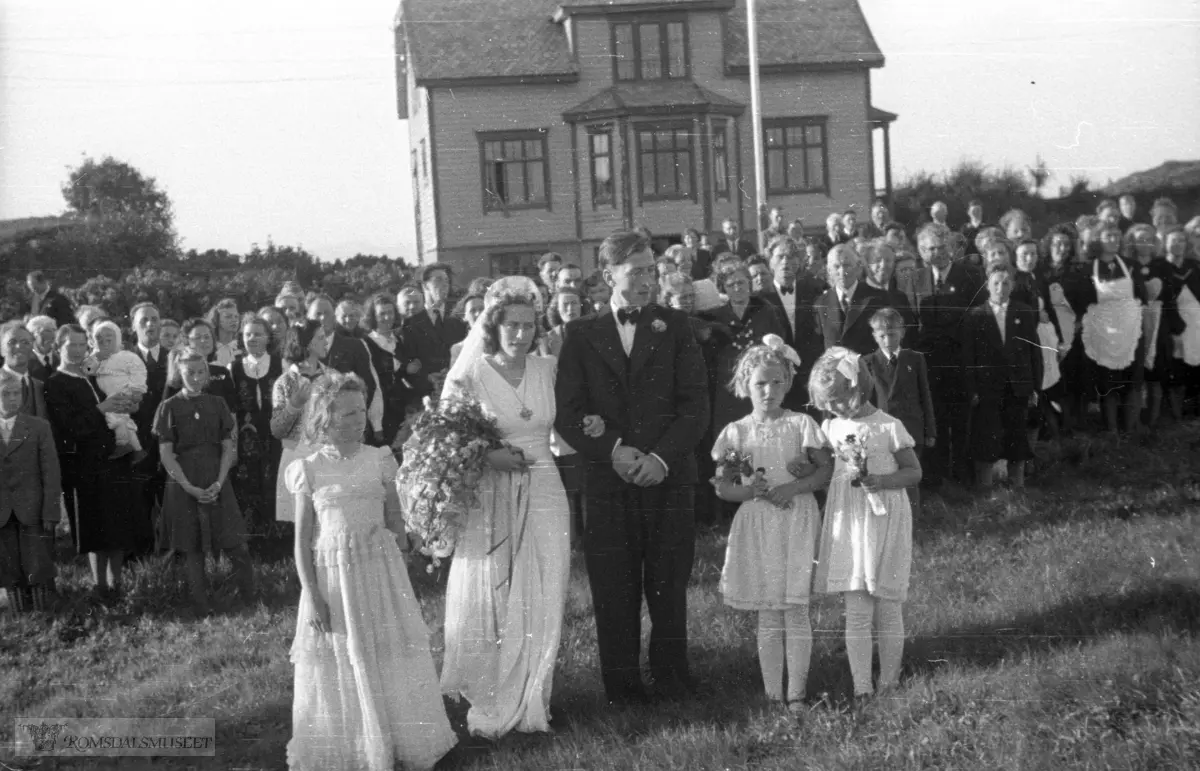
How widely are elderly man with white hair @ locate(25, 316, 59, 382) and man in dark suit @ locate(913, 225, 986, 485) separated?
636 cm

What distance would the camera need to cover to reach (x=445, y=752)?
5.78m

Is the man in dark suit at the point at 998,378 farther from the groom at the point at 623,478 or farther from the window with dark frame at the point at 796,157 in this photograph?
the window with dark frame at the point at 796,157

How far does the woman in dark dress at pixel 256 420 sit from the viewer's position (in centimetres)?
886

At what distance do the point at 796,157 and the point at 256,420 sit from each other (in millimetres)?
17586

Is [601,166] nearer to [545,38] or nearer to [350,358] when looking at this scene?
[545,38]

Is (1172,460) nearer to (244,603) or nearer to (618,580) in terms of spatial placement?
(618,580)

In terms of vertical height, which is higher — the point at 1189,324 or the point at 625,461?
the point at 1189,324

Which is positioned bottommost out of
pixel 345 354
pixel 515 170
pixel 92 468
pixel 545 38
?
pixel 92 468

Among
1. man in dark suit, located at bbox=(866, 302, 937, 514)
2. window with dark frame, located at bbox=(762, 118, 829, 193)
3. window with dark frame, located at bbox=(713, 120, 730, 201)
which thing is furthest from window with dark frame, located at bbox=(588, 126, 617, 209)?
man in dark suit, located at bbox=(866, 302, 937, 514)

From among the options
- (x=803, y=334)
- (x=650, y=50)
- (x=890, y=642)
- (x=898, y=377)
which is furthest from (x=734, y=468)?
(x=650, y=50)

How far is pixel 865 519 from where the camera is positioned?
5828mm

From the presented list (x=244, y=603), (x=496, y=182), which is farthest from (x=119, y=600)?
(x=496, y=182)

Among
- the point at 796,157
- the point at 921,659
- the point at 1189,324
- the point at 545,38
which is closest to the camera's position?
the point at 921,659

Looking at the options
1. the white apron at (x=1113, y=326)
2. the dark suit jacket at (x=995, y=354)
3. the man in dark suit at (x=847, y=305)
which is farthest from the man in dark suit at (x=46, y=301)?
the white apron at (x=1113, y=326)
